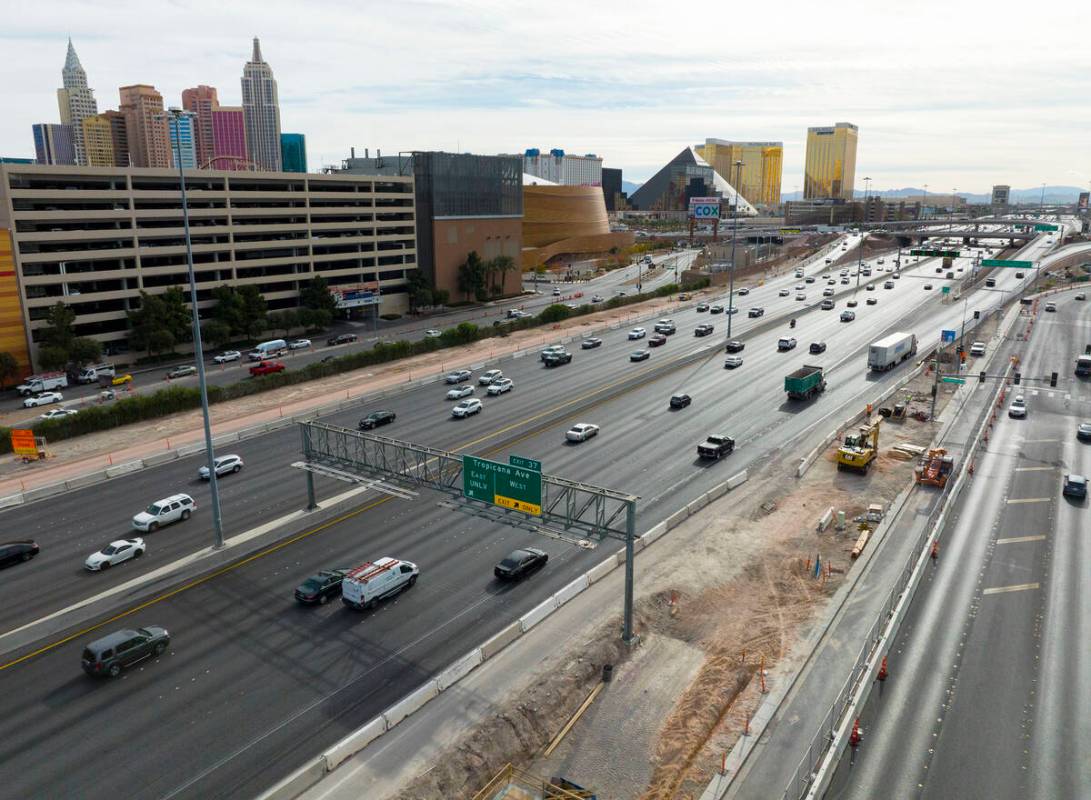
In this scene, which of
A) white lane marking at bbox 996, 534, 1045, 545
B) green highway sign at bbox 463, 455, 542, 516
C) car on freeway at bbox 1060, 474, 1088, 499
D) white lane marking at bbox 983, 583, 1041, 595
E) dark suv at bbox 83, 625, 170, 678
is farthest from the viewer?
car on freeway at bbox 1060, 474, 1088, 499

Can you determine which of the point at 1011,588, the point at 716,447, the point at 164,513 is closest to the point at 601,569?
the point at 1011,588

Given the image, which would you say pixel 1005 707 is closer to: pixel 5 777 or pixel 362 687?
pixel 362 687

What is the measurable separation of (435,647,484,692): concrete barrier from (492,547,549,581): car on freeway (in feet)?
20.9

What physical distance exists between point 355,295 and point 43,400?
4482 cm

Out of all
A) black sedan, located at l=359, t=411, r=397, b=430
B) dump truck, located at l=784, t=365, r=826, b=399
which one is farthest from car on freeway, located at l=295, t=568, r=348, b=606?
dump truck, located at l=784, t=365, r=826, b=399

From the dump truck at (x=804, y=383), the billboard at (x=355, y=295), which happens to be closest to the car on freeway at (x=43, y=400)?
the billboard at (x=355, y=295)

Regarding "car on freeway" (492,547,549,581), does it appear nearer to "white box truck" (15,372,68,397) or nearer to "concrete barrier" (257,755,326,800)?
"concrete barrier" (257,755,326,800)

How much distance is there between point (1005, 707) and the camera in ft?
76.0

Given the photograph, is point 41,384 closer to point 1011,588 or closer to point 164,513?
point 164,513

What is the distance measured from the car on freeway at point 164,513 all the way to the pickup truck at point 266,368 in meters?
33.0

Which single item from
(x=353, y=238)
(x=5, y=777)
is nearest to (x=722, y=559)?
(x=5, y=777)

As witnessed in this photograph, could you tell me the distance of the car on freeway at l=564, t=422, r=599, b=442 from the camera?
52.2 m

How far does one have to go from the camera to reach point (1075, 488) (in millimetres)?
41094

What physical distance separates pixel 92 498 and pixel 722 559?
117 ft
